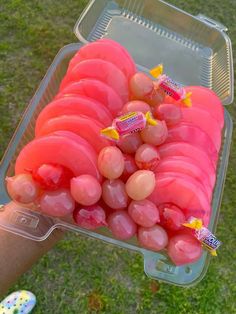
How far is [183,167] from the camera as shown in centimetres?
134

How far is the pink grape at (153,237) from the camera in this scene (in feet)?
4.22

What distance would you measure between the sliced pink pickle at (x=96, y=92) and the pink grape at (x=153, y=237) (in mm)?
400

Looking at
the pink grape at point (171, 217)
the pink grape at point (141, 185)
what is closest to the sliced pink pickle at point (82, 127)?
the pink grape at point (141, 185)

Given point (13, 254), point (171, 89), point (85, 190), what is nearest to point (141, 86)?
point (171, 89)

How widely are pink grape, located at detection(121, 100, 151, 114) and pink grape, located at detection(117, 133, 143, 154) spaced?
0.08m

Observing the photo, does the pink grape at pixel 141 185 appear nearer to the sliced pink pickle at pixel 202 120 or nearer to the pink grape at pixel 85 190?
the pink grape at pixel 85 190

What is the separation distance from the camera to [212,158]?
1.51 meters

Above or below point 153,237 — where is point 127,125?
above

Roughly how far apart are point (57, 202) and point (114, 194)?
0.16 metres

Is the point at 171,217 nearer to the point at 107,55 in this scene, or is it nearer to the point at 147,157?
the point at 147,157

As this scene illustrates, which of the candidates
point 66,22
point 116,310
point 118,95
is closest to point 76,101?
point 118,95

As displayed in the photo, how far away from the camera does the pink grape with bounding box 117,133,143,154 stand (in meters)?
1.37

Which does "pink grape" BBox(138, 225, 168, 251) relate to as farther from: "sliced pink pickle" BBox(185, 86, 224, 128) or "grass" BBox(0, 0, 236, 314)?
"grass" BBox(0, 0, 236, 314)

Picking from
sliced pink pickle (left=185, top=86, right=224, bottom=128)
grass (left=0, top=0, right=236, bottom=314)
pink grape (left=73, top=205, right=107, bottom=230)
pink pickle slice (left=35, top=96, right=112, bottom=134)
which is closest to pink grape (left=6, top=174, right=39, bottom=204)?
pink grape (left=73, top=205, right=107, bottom=230)
